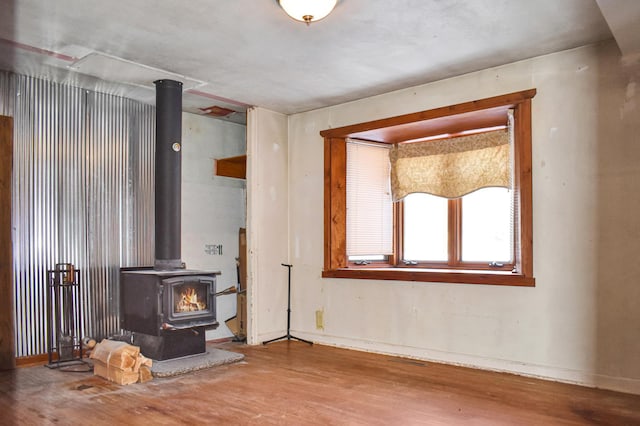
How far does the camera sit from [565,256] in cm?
388

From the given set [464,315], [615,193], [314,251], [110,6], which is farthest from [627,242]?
[110,6]

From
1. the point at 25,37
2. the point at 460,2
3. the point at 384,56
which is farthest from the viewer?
the point at 384,56

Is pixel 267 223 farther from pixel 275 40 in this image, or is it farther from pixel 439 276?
pixel 275 40

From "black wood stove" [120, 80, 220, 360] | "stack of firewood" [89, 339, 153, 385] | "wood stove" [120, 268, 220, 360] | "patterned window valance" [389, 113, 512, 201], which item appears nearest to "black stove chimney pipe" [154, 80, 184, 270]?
"black wood stove" [120, 80, 220, 360]

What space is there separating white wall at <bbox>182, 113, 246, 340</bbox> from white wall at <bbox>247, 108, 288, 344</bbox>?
0.59 metres

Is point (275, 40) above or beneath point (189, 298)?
above

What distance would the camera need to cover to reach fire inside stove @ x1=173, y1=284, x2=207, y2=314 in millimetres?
4395

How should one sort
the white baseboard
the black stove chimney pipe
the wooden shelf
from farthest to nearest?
the wooden shelf < the black stove chimney pipe < the white baseboard

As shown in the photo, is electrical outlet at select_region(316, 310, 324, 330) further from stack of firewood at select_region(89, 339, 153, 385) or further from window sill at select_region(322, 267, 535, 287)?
stack of firewood at select_region(89, 339, 153, 385)

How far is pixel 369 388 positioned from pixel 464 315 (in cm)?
121

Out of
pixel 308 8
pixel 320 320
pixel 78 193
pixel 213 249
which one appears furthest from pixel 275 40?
pixel 320 320

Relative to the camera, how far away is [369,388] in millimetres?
3707

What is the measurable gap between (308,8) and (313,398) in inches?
100

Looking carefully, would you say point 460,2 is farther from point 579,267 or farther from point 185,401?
point 185,401
